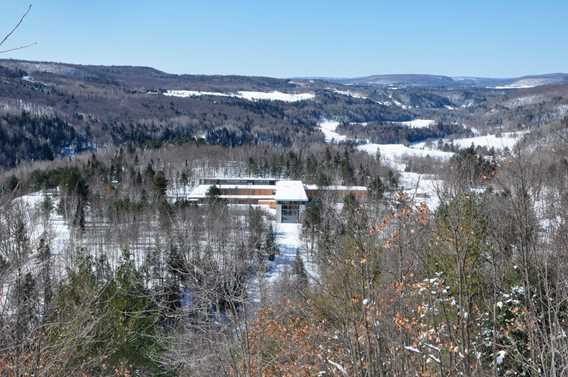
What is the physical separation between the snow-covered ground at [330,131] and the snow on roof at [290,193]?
67117 mm

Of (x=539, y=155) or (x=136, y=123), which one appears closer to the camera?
(x=539, y=155)

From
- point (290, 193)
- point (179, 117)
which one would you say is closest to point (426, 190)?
point (290, 193)

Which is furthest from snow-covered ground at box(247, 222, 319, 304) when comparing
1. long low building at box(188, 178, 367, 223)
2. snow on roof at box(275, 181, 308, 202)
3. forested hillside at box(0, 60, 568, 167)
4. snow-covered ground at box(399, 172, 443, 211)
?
forested hillside at box(0, 60, 568, 167)

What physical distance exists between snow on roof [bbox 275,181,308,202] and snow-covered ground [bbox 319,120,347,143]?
6712cm

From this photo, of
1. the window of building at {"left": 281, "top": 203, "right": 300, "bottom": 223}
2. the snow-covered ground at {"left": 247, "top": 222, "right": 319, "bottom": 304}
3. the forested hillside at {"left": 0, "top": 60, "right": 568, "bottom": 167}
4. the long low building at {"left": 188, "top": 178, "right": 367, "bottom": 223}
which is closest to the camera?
the snow-covered ground at {"left": 247, "top": 222, "right": 319, "bottom": 304}

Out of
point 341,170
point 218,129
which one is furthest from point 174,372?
point 218,129

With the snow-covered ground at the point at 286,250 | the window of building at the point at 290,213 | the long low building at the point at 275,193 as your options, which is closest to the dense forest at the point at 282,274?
the snow-covered ground at the point at 286,250

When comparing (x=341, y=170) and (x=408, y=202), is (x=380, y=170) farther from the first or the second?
(x=408, y=202)

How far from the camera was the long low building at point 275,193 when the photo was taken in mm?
47312

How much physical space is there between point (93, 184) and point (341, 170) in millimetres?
27075

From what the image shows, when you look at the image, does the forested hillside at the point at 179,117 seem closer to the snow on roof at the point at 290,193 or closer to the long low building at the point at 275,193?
the long low building at the point at 275,193

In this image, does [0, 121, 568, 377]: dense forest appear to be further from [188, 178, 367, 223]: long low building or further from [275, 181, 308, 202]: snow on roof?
[275, 181, 308, 202]: snow on roof

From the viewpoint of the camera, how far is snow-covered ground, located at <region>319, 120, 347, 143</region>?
429 ft

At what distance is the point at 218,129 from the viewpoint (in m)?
126
